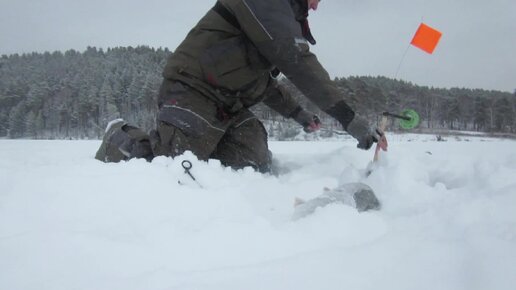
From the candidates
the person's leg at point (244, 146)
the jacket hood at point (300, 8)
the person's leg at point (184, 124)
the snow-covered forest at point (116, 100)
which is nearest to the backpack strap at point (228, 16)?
the jacket hood at point (300, 8)

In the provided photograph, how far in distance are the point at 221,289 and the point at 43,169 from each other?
1293mm

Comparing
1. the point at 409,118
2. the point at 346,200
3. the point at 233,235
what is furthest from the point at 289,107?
the point at 233,235

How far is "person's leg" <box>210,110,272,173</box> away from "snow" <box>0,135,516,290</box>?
1.01m

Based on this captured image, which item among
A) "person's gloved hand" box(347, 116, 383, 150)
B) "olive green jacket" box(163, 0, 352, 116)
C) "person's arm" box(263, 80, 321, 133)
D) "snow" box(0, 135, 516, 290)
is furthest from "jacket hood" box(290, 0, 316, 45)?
"snow" box(0, 135, 516, 290)

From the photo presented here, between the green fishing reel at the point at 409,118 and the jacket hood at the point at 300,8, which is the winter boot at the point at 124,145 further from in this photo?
the green fishing reel at the point at 409,118

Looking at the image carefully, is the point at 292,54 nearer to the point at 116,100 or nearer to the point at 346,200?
the point at 346,200

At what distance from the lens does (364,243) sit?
964 millimetres

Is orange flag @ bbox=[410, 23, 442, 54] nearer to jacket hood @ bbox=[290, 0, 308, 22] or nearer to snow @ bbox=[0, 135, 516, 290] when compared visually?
jacket hood @ bbox=[290, 0, 308, 22]

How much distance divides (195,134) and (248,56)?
2.11ft

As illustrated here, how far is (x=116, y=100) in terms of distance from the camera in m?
53.6

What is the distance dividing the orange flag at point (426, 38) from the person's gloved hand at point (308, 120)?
1.04 metres

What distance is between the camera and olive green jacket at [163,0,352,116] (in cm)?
209

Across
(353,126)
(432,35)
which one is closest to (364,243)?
(353,126)

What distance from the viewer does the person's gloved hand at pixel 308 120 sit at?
3.20 metres
